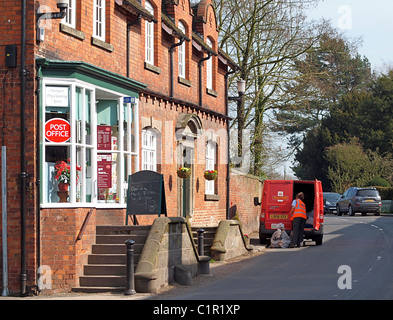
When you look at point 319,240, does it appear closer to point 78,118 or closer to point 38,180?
point 78,118

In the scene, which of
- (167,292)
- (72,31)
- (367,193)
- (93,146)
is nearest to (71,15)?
(72,31)

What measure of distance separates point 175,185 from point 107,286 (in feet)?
29.2

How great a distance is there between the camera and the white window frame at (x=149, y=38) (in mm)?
21453

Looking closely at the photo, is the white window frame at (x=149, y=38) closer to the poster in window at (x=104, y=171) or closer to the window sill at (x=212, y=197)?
the poster in window at (x=104, y=171)

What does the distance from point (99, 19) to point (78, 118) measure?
3814 mm

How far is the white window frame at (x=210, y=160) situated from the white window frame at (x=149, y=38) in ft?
20.2

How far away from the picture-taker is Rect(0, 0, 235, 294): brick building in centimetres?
1434

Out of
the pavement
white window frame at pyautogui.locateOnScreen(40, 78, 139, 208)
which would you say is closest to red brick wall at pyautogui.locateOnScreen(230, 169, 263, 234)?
the pavement

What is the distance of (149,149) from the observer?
69.6ft

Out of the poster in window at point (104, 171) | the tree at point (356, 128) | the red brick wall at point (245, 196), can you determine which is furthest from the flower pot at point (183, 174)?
the tree at point (356, 128)

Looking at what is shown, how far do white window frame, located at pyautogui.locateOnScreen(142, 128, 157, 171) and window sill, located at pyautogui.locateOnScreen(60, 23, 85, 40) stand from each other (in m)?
5.00

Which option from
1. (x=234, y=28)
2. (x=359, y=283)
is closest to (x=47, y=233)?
(x=359, y=283)

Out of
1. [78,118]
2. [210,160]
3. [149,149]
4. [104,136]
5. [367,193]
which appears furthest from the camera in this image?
[367,193]

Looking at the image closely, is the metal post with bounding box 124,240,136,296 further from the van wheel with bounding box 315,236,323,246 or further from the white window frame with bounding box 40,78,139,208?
the van wheel with bounding box 315,236,323,246
